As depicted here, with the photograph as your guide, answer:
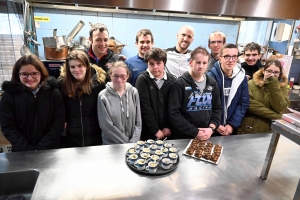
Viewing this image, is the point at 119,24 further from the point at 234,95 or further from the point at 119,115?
the point at 234,95

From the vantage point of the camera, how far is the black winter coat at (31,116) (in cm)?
130

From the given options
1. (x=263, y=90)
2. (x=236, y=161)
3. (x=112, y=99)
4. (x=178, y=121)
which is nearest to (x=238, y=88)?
(x=263, y=90)

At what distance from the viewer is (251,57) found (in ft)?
6.78

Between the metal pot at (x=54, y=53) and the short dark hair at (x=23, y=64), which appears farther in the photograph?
the metal pot at (x=54, y=53)

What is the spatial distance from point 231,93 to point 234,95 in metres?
0.03

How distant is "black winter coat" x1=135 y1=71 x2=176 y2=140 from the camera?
161 cm

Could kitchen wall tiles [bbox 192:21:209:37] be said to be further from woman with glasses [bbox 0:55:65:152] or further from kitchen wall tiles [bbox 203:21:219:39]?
woman with glasses [bbox 0:55:65:152]

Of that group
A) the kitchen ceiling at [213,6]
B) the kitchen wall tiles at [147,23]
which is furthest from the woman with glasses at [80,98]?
the kitchen wall tiles at [147,23]

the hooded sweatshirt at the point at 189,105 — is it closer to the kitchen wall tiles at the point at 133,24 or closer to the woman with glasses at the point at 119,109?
the woman with glasses at the point at 119,109

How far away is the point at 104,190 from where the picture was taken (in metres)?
0.88

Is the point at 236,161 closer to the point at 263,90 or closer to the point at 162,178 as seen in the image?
the point at 162,178

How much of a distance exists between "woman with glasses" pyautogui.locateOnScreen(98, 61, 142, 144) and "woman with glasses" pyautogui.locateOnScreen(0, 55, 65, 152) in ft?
0.95

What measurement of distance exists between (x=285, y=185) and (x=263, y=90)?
1.01 m

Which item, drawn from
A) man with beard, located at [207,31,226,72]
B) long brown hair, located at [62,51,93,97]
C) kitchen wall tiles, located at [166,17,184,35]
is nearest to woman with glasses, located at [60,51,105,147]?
long brown hair, located at [62,51,93,97]
